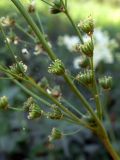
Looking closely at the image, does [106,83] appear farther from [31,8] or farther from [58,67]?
[31,8]

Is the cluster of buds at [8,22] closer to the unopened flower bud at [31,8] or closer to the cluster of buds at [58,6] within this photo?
the unopened flower bud at [31,8]

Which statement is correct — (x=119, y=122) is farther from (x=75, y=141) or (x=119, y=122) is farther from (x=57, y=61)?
(x=57, y=61)

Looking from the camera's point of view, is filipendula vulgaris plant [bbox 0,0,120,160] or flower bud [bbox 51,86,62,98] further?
flower bud [bbox 51,86,62,98]

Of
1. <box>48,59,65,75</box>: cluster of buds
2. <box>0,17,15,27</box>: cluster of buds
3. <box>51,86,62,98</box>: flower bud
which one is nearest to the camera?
<box>48,59,65,75</box>: cluster of buds

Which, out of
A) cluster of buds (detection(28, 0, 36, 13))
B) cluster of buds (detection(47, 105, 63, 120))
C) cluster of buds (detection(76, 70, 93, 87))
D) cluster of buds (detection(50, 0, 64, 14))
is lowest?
cluster of buds (detection(47, 105, 63, 120))

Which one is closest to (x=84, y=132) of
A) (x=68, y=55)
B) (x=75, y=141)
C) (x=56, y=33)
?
(x=75, y=141)

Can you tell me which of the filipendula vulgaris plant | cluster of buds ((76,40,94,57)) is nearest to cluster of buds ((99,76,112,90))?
the filipendula vulgaris plant

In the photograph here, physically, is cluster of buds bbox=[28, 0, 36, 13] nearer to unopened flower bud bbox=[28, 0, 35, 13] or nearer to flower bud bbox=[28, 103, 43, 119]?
unopened flower bud bbox=[28, 0, 35, 13]

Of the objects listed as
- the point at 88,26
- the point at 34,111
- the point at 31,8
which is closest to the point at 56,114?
the point at 34,111

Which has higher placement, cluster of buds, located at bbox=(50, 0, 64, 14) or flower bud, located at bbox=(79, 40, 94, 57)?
cluster of buds, located at bbox=(50, 0, 64, 14)
